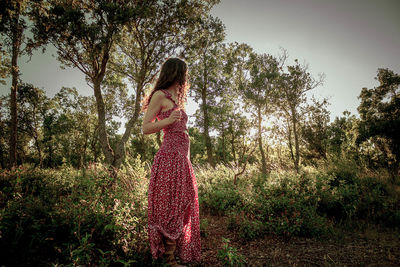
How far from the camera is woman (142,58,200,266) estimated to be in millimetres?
2141

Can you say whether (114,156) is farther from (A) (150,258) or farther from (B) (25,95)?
(B) (25,95)

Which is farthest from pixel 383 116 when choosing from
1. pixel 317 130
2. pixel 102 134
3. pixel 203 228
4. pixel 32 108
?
pixel 32 108

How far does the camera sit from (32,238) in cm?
194

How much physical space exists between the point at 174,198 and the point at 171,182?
190mm

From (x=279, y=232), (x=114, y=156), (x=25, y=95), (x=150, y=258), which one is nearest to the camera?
(x=150, y=258)

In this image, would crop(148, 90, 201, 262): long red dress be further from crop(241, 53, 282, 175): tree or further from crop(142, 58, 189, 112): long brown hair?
crop(241, 53, 282, 175): tree

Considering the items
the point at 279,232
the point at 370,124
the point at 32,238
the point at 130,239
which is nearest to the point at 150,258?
the point at 130,239

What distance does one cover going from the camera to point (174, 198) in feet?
7.30

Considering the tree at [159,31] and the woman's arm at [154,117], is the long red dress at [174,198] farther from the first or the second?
the tree at [159,31]

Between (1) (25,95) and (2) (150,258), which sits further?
(1) (25,95)

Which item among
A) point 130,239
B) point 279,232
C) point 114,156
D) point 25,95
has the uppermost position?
point 25,95

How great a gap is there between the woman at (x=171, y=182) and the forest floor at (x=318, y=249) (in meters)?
0.64

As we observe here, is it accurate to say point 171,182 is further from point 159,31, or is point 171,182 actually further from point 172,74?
point 159,31

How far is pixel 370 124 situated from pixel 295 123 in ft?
16.3
